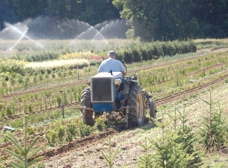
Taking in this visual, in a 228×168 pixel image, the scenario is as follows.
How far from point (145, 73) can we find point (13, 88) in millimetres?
8257

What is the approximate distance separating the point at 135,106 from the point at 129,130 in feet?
Answer: 2.39

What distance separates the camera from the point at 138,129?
13.0 meters

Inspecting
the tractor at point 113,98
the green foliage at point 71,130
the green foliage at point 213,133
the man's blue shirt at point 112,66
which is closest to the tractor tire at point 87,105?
the tractor at point 113,98

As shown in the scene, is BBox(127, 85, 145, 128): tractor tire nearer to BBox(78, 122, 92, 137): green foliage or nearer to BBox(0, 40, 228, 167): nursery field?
BBox(0, 40, 228, 167): nursery field

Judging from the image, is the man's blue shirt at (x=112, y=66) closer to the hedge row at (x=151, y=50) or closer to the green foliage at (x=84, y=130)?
the green foliage at (x=84, y=130)

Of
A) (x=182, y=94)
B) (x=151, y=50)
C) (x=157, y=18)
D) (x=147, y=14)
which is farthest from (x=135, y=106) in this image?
(x=157, y=18)

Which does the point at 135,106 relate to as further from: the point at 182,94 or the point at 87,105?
Answer: the point at 182,94

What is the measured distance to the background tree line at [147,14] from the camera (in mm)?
59062

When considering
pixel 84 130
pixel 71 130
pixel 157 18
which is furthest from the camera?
pixel 157 18

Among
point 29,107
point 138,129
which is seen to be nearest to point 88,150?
point 138,129

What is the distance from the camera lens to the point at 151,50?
141ft

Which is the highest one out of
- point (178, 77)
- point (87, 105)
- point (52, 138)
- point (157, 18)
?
point (157, 18)

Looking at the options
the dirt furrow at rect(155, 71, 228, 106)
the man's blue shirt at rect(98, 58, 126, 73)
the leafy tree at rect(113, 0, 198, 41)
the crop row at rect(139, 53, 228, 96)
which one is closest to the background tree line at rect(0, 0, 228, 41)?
the leafy tree at rect(113, 0, 198, 41)

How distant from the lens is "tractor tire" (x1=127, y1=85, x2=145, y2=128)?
13414 mm
